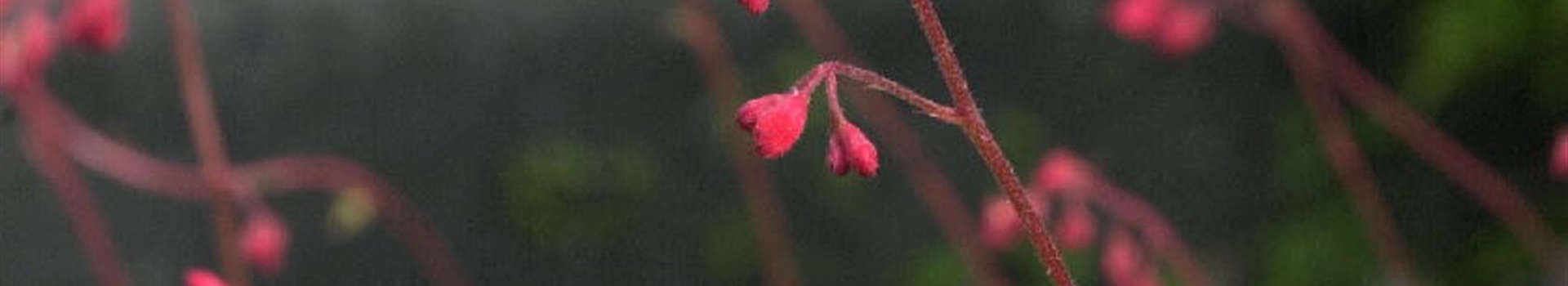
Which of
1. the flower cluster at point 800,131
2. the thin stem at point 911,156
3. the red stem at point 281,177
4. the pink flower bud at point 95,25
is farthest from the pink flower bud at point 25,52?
the flower cluster at point 800,131

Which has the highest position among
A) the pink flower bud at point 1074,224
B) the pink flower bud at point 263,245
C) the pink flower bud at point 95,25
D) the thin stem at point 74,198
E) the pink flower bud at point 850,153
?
the pink flower bud at point 850,153

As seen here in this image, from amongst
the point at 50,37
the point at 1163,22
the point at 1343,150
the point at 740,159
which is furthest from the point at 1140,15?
the point at 50,37

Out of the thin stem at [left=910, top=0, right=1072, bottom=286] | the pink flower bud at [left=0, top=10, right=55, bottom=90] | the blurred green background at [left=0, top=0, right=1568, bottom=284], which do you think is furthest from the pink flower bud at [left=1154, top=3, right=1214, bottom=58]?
the thin stem at [left=910, top=0, right=1072, bottom=286]

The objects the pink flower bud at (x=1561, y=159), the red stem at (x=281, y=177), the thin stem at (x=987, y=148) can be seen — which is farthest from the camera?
the red stem at (x=281, y=177)

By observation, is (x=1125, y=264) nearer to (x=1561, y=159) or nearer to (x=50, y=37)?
(x=1561, y=159)

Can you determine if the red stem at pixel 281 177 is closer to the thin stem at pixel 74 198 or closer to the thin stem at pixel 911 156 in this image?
the thin stem at pixel 74 198

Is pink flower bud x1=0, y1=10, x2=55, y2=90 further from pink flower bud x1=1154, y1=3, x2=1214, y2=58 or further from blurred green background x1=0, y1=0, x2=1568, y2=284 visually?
pink flower bud x1=1154, y1=3, x2=1214, y2=58

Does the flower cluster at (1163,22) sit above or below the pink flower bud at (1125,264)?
above
